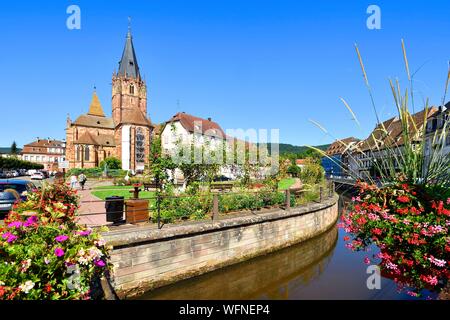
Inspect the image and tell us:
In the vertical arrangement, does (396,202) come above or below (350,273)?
above

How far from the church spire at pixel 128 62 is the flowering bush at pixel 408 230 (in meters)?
75.2

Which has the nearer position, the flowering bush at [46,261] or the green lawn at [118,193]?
the flowering bush at [46,261]

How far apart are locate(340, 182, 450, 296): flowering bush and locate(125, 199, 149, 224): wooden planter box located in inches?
242

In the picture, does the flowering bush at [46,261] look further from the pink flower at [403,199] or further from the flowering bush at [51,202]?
the pink flower at [403,199]

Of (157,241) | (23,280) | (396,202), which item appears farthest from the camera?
(157,241)

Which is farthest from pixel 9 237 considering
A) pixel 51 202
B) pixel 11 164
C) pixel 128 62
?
pixel 128 62

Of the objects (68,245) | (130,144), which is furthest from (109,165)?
(68,245)

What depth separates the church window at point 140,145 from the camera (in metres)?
61.0

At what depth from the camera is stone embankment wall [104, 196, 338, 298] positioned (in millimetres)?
6336

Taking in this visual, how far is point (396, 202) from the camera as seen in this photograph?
11.3 feet

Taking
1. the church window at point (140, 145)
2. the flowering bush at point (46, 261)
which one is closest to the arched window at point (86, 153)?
the church window at point (140, 145)

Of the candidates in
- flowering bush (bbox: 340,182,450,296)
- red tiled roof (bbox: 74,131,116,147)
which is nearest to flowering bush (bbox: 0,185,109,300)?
flowering bush (bbox: 340,182,450,296)

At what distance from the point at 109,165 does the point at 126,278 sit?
55.1 metres
